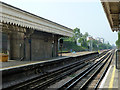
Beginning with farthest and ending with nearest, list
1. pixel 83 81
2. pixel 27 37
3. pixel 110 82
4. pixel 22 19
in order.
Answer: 1. pixel 27 37
2. pixel 22 19
3. pixel 83 81
4. pixel 110 82

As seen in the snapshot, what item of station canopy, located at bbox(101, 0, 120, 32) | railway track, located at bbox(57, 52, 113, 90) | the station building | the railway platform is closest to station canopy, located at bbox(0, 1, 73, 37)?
the station building

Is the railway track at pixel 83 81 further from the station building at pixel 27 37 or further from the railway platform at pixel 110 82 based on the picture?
the station building at pixel 27 37

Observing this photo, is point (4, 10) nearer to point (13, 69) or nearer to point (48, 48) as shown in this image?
point (13, 69)

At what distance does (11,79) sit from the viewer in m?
10.5

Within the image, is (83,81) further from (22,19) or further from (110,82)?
(22,19)

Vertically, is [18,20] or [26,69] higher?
[18,20]

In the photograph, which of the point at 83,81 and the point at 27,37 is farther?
the point at 27,37

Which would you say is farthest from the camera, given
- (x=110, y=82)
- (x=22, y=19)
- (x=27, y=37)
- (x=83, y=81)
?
(x=27, y=37)

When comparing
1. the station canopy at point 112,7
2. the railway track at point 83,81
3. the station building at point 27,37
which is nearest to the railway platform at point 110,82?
the railway track at point 83,81

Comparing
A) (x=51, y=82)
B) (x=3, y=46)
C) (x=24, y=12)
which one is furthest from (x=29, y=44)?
(x=51, y=82)

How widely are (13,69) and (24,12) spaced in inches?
257

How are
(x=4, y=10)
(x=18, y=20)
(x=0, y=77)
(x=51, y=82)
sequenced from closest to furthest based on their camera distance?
1. (x=0, y=77)
2. (x=51, y=82)
3. (x=4, y=10)
4. (x=18, y=20)

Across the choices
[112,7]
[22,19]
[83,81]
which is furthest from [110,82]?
[22,19]

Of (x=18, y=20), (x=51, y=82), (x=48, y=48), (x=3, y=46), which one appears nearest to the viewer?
(x=51, y=82)
